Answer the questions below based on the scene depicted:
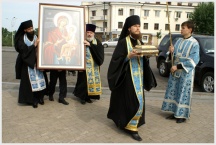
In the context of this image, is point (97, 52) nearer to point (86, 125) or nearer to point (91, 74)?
point (91, 74)

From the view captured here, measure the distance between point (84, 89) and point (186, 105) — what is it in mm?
2413

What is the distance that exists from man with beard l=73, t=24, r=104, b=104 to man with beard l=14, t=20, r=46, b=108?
908mm

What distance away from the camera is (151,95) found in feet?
22.3

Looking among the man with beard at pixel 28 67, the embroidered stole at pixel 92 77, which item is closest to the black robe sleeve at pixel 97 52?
the embroidered stole at pixel 92 77

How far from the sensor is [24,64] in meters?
5.58

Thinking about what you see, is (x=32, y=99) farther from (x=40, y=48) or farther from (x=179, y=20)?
(x=179, y=20)

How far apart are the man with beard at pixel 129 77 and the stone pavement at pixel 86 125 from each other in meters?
0.34

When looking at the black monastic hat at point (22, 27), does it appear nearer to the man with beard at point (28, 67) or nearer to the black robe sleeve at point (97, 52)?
the man with beard at point (28, 67)

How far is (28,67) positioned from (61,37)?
1.02 metres

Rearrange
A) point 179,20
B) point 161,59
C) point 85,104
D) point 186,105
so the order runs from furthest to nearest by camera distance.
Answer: point 179,20 < point 161,59 < point 85,104 < point 186,105

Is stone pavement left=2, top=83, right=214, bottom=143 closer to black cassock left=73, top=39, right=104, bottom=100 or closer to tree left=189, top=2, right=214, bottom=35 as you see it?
black cassock left=73, top=39, right=104, bottom=100

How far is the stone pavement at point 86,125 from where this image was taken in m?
4.16

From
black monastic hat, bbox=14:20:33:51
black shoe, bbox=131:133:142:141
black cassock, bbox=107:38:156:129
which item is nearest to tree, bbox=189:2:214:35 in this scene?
black monastic hat, bbox=14:20:33:51

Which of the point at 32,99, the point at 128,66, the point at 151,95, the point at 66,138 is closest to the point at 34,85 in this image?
the point at 32,99
